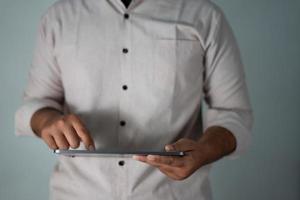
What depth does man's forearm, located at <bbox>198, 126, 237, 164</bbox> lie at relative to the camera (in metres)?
0.63

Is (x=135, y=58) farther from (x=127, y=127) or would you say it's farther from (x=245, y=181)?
(x=245, y=181)

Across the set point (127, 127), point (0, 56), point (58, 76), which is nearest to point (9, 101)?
point (0, 56)

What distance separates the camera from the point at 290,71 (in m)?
1.06

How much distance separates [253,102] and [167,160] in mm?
572

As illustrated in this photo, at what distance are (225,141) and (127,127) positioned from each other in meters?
0.16

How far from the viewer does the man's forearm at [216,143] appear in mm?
628

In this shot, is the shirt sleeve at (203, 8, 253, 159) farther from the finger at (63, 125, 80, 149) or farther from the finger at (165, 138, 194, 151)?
the finger at (63, 125, 80, 149)

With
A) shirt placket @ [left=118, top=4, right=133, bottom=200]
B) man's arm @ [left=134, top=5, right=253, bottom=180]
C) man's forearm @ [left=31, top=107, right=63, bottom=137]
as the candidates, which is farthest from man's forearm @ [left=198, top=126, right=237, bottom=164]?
man's forearm @ [left=31, top=107, right=63, bottom=137]

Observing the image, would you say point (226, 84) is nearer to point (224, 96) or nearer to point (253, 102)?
point (224, 96)

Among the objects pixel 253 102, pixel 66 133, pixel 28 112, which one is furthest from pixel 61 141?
pixel 253 102

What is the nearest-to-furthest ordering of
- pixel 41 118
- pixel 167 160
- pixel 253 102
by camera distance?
pixel 167 160 → pixel 41 118 → pixel 253 102

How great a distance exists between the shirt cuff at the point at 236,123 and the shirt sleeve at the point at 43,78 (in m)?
0.28

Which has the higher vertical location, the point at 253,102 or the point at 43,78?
the point at 43,78

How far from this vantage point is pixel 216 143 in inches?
25.2
